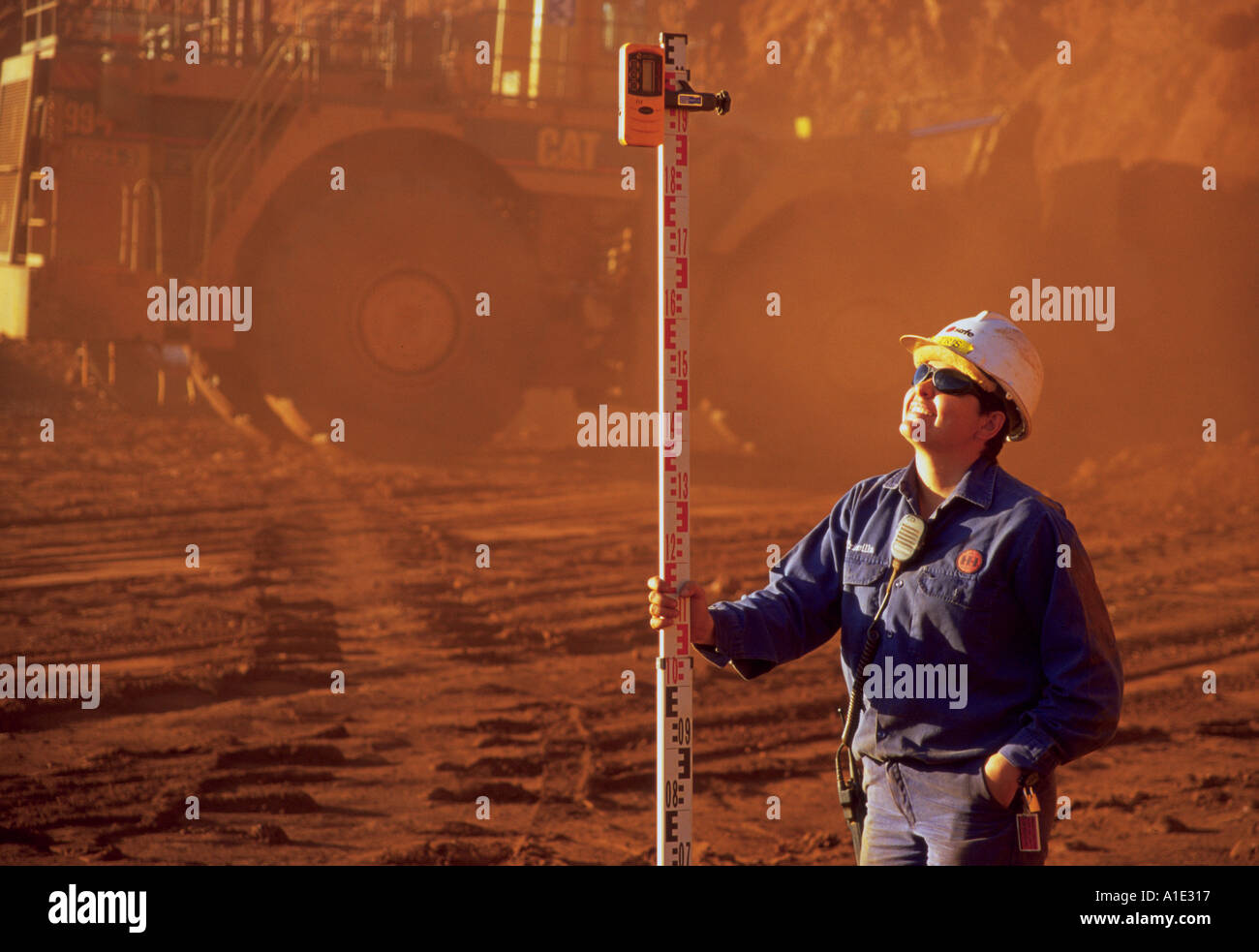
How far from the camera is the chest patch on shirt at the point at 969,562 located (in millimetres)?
2891

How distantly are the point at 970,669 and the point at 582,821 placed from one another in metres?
3.39

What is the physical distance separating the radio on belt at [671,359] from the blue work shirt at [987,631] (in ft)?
2.44

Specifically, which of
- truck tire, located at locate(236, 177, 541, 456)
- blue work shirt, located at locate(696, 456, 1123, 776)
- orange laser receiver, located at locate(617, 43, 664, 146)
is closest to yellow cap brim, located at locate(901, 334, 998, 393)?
blue work shirt, located at locate(696, 456, 1123, 776)

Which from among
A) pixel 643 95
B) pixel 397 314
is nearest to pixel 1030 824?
pixel 643 95

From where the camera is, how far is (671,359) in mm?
3906

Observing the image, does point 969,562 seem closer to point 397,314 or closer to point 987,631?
point 987,631

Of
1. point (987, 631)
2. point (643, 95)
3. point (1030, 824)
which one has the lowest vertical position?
point (1030, 824)

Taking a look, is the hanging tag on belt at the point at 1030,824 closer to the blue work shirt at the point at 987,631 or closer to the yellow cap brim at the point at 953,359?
the blue work shirt at the point at 987,631

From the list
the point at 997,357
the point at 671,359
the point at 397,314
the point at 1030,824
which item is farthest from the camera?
the point at 397,314

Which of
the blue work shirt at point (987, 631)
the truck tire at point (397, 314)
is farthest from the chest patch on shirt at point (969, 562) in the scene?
the truck tire at point (397, 314)

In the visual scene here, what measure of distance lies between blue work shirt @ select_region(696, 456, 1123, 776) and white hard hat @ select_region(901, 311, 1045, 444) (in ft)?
0.50

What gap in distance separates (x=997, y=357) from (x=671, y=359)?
3.71 ft

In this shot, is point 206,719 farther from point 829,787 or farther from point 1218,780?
point 1218,780
